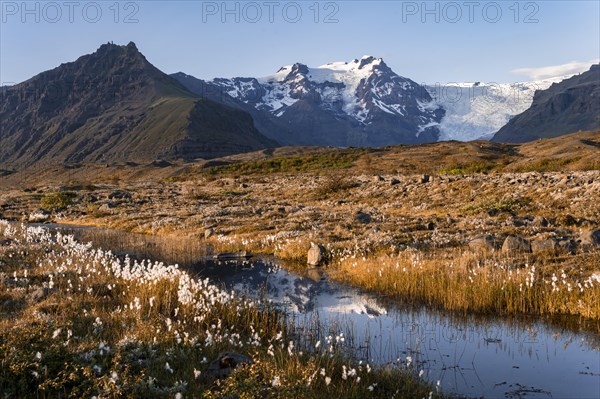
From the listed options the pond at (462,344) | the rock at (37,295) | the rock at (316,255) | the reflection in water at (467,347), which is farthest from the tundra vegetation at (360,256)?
the reflection in water at (467,347)

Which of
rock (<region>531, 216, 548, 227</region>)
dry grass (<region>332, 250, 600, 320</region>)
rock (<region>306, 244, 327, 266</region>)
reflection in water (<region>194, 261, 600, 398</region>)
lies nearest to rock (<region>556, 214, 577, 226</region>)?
rock (<region>531, 216, 548, 227</region>)

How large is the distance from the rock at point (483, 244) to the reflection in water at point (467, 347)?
19.4ft

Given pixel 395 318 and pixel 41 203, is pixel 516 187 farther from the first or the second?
→ pixel 41 203

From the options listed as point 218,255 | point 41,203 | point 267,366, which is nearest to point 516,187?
point 218,255

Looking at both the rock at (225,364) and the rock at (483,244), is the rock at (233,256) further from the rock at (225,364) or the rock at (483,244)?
the rock at (225,364)

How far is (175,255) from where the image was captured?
25.7m

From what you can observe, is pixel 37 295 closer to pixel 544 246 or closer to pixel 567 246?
pixel 544 246

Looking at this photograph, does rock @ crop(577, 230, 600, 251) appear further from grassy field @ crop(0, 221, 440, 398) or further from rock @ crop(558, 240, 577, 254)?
grassy field @ crop(0, 221, 440, 398)

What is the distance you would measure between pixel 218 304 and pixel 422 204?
1061 inches

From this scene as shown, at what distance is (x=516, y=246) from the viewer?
19.5 meters

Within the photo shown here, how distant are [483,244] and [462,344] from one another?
29.7 feet

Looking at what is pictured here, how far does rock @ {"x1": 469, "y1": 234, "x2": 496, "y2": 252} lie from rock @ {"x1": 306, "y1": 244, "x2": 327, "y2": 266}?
20.7ft

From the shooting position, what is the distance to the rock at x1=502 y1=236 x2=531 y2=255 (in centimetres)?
1920

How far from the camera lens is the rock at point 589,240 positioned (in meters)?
18.7
